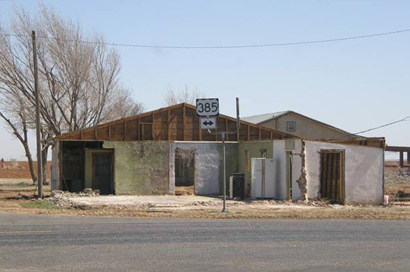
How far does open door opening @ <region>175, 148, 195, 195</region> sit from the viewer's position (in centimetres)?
3297

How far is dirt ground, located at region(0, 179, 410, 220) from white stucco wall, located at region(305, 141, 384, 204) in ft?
2.88

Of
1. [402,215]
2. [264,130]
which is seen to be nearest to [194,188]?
[264,130]

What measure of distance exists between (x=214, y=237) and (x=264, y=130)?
68.9 ft

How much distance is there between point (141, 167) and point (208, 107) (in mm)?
12187

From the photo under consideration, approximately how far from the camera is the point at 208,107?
20.7m

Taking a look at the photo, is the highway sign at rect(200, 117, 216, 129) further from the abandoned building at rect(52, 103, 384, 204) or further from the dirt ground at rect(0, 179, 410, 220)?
the abandoned building at rect(52, 103, 384, 204)

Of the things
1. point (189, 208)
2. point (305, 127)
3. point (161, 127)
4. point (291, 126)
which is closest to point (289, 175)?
point (189, 208)

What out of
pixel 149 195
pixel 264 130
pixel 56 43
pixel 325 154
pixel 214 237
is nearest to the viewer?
pixel 214 237

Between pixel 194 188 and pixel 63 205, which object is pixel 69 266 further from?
pixel 194 188

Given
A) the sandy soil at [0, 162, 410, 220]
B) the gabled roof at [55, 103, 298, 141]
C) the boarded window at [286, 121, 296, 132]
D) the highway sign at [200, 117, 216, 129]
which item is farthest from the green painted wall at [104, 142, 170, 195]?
the boarded window at [286, 121, 296, 132]

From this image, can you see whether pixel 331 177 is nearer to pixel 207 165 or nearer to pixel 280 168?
pixel 280 168

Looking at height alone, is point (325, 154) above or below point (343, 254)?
above

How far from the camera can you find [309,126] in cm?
5559

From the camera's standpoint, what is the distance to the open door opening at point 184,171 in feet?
108
